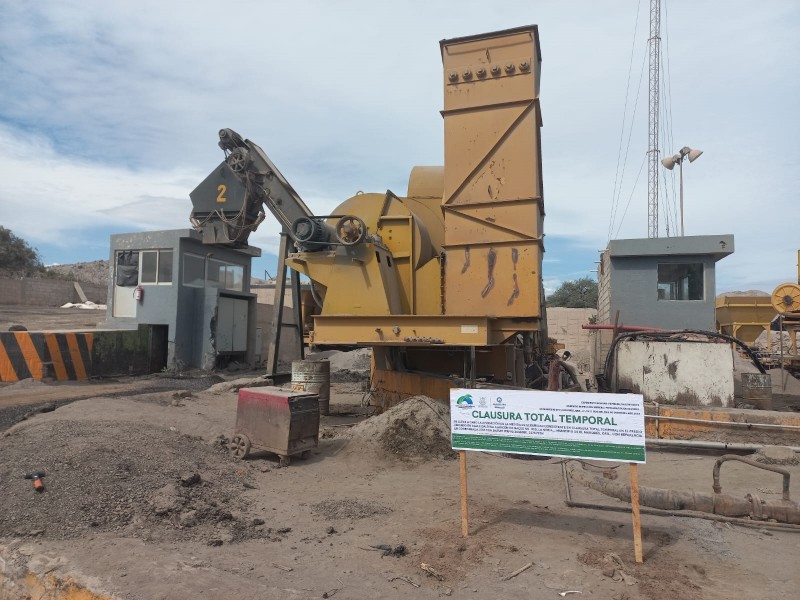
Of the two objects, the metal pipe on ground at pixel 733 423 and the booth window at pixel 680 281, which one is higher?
the booth window at pixel 680 281

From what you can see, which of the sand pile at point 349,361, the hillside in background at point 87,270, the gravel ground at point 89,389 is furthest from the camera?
the hillside in background at point 87,270

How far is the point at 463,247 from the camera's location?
854 centimetres

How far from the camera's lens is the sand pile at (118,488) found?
4184mm

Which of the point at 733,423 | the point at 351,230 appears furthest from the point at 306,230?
the point at 733,423

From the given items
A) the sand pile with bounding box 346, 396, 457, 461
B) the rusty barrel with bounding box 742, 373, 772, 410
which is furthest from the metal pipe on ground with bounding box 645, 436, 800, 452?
the sand pile with bounding box 346, 396, 457, 461

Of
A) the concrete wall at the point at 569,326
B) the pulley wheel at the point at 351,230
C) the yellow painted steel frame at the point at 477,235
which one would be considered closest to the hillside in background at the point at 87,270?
the concrete wall at the point at 569,326

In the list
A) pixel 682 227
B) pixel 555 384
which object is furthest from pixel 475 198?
pixel 682 227

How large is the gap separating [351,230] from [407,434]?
3.30 meters

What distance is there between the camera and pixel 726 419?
7793 mm

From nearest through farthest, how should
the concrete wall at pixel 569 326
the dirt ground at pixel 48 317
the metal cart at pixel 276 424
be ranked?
the metal cart at pixel 276 424, the dirt ground at pixel 48 317, the concrete wall at pixel 569 326

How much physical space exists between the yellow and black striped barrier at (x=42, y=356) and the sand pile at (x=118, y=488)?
7285mm

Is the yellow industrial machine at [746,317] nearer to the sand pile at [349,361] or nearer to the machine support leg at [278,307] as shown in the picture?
the sand pile at [349,361]

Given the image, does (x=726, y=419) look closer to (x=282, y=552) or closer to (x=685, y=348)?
(x=685, y=348)

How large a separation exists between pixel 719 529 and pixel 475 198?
546 cm
